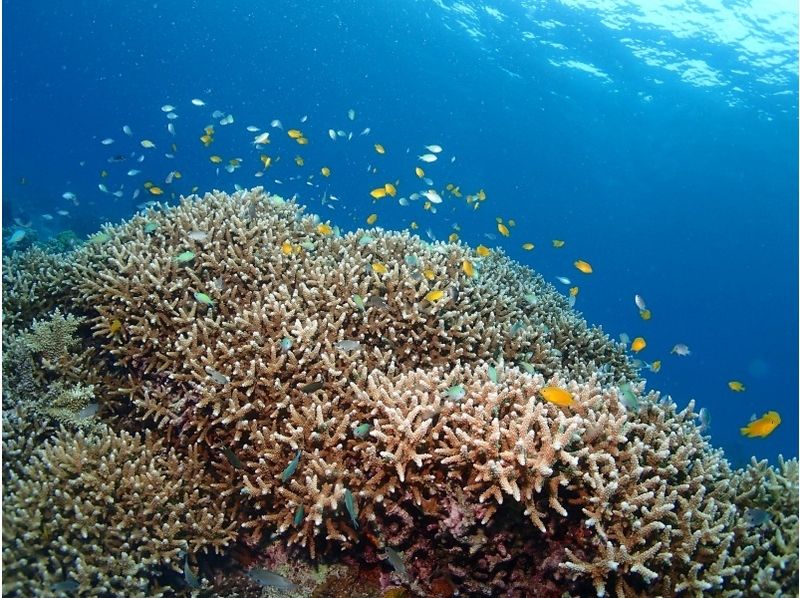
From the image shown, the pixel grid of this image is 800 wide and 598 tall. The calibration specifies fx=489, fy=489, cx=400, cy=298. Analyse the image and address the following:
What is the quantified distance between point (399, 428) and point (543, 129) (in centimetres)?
7917

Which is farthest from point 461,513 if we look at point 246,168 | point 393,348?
point 246,168

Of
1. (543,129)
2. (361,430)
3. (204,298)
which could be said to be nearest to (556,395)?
(361,430)

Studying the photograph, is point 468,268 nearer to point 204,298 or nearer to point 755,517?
point 204,298

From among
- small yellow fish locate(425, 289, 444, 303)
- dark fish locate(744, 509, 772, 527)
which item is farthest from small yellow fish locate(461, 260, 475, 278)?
dark fish locate(744, 509, 772, 527)

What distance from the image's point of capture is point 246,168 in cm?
12100

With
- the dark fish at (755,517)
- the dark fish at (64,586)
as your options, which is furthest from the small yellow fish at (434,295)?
the dark fish at (64,586)

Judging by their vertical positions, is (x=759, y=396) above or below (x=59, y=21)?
below

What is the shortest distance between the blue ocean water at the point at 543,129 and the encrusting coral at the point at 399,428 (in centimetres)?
1427

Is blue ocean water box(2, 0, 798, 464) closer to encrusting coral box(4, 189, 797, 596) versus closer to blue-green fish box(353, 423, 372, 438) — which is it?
encrusting coral box(4, 189, 797, 596)

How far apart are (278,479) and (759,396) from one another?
76.2 metres

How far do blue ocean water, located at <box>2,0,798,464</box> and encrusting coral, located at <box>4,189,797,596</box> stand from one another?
14273 mm

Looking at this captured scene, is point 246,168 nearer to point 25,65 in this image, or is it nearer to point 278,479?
point 25,65

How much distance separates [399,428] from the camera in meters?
3.84

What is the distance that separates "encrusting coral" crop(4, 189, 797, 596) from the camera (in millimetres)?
3535
